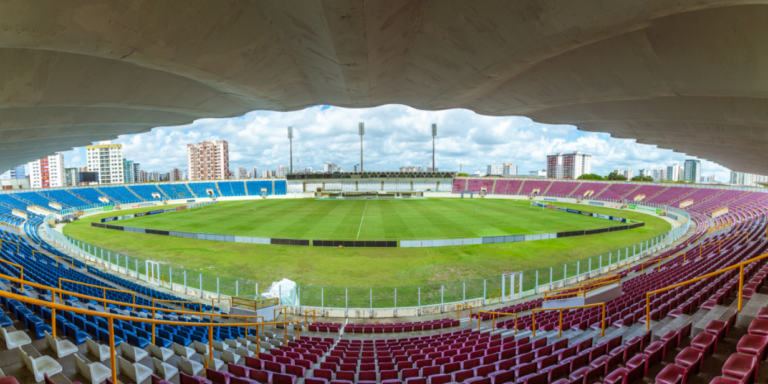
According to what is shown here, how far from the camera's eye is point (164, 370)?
15.9ft

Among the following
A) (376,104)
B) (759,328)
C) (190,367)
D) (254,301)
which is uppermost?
(376,104)

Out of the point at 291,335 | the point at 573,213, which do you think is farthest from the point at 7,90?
the point at 573,213

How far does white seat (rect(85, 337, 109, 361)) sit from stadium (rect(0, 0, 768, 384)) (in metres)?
0.06

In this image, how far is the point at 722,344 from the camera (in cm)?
481

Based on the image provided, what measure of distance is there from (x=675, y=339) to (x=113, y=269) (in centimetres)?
2450

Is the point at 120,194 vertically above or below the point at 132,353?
Answer: below

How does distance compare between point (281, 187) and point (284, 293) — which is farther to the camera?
point (281, 187)

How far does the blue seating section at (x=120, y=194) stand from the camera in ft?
195

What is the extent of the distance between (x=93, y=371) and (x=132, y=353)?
45.7 inches

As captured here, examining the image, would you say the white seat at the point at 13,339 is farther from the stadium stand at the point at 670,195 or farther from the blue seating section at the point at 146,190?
the blue seating section at the point at 146,190

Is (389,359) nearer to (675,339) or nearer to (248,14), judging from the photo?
(675,339)

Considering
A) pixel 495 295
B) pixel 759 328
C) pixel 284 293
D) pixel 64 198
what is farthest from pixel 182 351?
pixel 64 198

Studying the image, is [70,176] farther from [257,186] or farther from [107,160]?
[257,186]

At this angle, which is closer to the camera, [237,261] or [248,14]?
[248,14]
